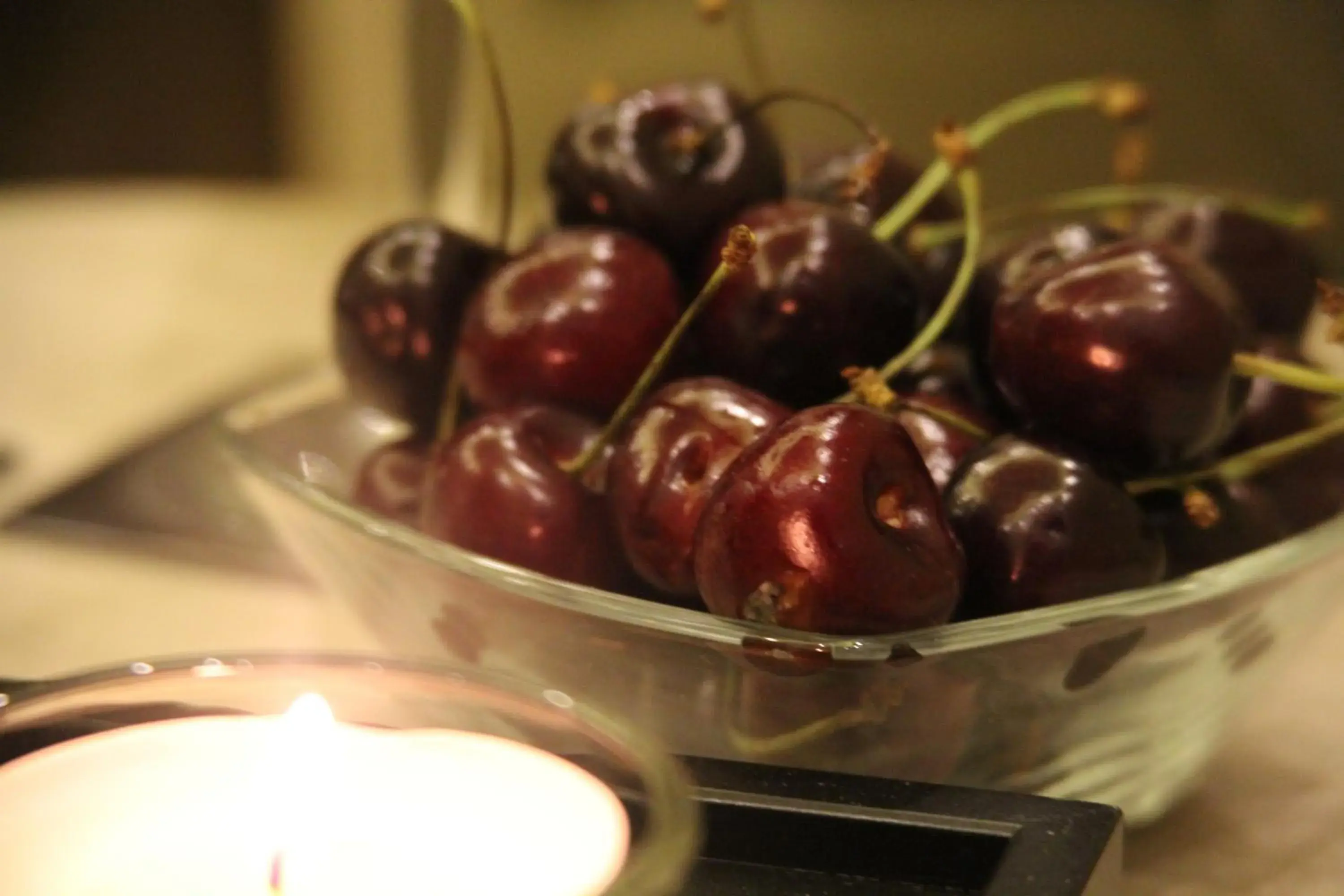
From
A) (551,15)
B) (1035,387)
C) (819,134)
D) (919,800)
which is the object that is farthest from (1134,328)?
(551,15)

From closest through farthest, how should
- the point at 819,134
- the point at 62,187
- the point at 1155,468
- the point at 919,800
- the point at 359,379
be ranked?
the point at 919,800 < the point at 1155,468 < the point at 359,379 < the point at 819,134 < the point at 62,187

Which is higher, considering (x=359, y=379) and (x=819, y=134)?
(x=359, y=379)

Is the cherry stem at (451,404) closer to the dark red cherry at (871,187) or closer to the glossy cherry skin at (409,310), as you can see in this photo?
the glossy cherry skin at (409,310)

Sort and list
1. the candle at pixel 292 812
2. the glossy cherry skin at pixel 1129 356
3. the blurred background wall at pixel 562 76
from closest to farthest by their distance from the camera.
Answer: the candle at pixel 292 812 < the glossy cherry skin at pixel 1129 356 < the blurred background wall at pixel 562 76

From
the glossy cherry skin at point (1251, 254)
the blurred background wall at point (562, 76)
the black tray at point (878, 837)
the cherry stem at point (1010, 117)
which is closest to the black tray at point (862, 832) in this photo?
the black tray at point (878, 837)

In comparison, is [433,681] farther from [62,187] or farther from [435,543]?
[62,187]
